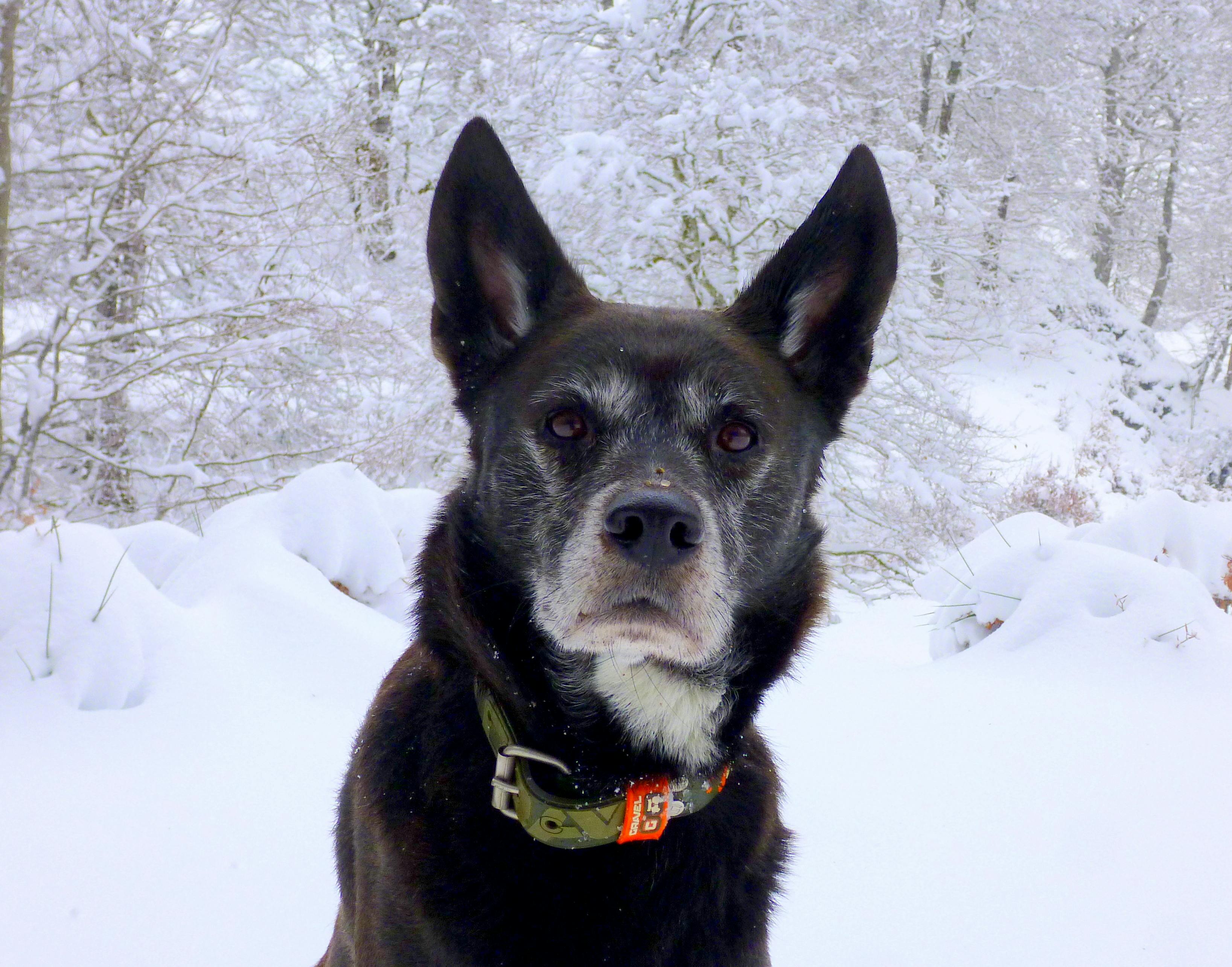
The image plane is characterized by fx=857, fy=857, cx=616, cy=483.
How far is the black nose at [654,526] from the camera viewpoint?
1654 mm

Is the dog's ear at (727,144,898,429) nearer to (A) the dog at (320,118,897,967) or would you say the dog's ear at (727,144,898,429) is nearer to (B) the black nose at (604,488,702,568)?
(A) the dog at (320,118,897,967)

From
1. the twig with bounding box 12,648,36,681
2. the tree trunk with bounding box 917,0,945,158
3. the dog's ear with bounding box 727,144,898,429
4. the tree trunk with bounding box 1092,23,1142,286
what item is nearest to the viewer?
the dog's ear with bounding box 727,144,898,429

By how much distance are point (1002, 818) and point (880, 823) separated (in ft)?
1.26

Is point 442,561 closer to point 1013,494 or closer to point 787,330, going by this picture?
point 787,330

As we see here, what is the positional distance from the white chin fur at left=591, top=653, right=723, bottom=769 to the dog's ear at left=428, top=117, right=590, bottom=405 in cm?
81

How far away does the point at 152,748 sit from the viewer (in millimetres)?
2930

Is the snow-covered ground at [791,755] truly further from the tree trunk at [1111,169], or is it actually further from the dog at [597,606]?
the tree trunk at [1111,169]

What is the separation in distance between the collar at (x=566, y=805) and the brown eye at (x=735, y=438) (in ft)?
2.53

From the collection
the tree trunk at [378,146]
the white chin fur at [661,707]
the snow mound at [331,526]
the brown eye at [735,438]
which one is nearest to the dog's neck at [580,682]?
the white chin fur at [661,707]

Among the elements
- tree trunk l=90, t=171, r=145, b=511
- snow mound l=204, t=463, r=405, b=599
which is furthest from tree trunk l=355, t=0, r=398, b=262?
snow mound l=204, t=463, r=405, b=599

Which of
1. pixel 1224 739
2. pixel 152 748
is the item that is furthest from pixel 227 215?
A: pixel 1224 739

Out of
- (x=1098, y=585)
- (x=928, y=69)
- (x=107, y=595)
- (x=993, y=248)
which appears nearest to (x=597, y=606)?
(x=107, y=595)

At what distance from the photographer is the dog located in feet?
5.31

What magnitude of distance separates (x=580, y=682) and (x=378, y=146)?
8882mm
